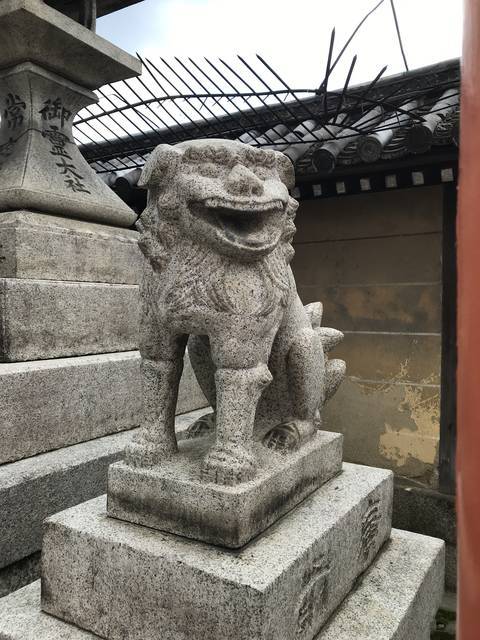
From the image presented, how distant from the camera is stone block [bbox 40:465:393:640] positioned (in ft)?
4.97

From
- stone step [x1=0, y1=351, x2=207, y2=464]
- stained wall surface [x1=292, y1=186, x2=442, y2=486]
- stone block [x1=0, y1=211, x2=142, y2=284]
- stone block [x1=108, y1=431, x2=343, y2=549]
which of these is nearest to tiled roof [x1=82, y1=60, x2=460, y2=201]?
stained wall surface [x1=292, y1=186, x2=442, y2=486]

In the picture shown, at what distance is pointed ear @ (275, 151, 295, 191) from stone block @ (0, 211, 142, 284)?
1.74m

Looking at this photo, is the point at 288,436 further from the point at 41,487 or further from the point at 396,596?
the point at 41,487

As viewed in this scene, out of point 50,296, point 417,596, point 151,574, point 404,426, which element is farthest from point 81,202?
point 404,426

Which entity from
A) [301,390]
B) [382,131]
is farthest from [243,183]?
[382,131]

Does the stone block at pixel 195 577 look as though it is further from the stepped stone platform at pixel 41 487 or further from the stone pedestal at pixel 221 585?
the stepped stone platform at pixel 41 487

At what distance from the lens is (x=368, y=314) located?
16.5ft

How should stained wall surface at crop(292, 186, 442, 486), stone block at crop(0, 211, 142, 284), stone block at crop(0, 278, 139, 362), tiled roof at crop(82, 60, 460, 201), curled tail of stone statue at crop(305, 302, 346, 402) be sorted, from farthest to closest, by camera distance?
1. stained wall surface at crop(292, 186, 442, 486)
2. tiled roof at crop(82, 60, 460, 201)
3. stone block at crop(0, 211, 142, 284)
4. stone block at crop(0, 278, 139, 362)
5. curled tail of stone statue at crop(305, 302, 346, 402)

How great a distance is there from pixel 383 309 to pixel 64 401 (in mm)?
3242

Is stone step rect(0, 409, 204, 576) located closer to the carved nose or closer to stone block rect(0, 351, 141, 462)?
stone block rect(0, 351, 141, 462)

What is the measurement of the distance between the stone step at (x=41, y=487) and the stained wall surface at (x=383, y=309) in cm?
295

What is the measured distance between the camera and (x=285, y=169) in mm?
2004

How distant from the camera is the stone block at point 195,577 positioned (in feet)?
4.97

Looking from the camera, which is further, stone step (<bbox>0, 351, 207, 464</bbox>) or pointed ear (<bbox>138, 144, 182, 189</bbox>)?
stone step (<bbox>0, 351, 207, 464</bbox>)
